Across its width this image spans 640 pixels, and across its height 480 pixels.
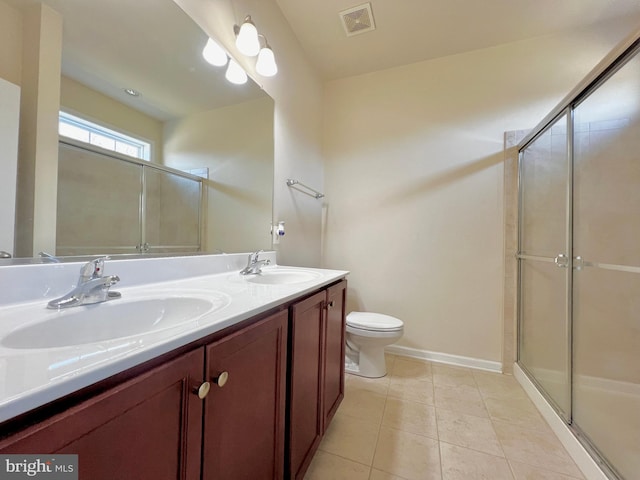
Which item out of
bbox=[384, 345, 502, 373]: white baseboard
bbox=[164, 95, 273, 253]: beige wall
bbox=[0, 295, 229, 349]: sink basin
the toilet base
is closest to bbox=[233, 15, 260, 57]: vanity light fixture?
bbox=[164, 95, 273, 253]: beige wall

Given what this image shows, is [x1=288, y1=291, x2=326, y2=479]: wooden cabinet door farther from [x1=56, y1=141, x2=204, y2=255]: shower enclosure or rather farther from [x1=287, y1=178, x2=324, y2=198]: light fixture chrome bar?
[x1=287, y1=178, x2=324, y2=198]: light fixture chrome bar

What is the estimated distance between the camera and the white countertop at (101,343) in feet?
1.01

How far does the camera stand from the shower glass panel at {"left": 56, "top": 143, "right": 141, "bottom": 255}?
2.47 feet

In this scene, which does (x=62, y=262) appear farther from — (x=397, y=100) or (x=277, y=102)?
(x=397, y=100)

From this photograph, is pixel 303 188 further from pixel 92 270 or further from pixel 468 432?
pixel 468 432

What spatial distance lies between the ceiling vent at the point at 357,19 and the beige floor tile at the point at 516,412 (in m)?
2.66

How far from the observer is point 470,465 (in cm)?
114

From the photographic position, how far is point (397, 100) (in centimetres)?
229

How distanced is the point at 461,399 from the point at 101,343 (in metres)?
1.92

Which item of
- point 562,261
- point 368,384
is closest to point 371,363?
point 368,384

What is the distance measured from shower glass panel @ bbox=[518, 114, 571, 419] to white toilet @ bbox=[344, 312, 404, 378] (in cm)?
86

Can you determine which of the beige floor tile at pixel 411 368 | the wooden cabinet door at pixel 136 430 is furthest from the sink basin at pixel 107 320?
the beige floor tile at pixel 411 368

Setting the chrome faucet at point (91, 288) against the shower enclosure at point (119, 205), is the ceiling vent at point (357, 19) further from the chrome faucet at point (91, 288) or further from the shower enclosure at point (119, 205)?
the chrome faucet at point (91, 288)

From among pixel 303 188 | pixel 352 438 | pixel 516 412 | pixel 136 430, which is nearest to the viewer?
pixel 136 430
